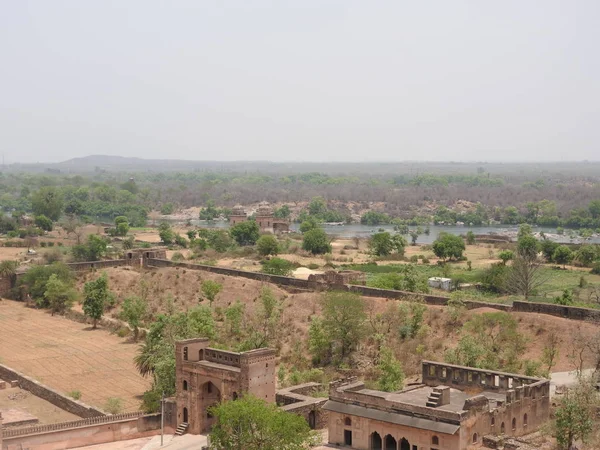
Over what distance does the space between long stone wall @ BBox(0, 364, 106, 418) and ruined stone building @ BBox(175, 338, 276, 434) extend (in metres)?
3.69

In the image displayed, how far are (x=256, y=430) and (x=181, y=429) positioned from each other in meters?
6.41

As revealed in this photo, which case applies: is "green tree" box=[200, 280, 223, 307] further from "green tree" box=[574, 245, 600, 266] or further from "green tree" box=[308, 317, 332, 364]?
"green tree" box=[574, 245, 600, 266]

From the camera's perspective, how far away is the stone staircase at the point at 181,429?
31.1 meters

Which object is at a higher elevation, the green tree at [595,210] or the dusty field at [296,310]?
the dusty field at [296,310]

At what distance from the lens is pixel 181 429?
102ft

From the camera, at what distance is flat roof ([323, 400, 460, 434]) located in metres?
25.1

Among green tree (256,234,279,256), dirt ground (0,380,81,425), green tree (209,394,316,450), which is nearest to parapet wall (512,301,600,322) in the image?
green tree (209,394,316,450)

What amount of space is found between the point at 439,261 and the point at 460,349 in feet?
119

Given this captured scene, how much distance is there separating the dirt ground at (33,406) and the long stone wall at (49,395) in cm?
18

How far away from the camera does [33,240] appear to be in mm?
86375

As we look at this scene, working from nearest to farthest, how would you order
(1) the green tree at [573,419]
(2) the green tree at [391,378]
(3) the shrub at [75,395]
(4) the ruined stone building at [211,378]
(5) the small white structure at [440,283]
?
(1) the green tree at [573,419] < (4) the ruined stone building at [211,378] < (2) the green tree at [391,378] < (3) the shrub at [75,395] < (5) the small white structure at [440,283]

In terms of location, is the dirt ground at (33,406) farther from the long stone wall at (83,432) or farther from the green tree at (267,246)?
the green tree at (267,246)

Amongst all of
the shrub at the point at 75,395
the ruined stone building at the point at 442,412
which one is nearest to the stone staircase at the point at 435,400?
the ruined stone building at the point at 442,412

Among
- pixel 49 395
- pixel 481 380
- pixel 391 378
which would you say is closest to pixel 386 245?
pixel 49 395
